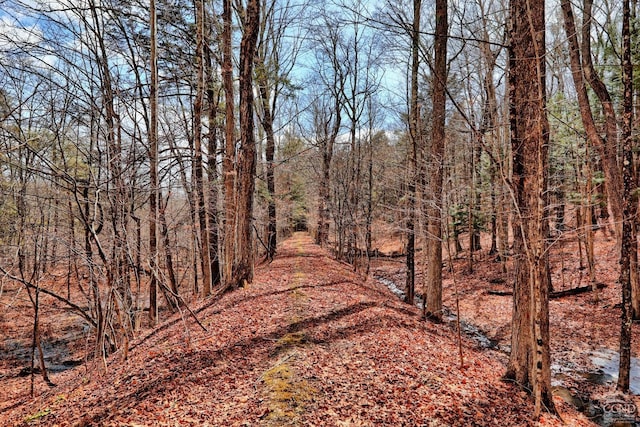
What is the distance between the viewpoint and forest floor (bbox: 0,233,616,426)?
388cm

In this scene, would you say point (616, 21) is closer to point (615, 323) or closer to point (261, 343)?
point (615, 323)

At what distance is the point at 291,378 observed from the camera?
4.44 meters

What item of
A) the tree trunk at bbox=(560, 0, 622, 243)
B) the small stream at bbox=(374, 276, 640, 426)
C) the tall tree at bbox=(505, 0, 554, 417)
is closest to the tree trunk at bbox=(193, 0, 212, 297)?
the tall tree at bbox=(505, 0, 554, 417)

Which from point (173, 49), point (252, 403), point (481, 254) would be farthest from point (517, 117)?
point (481, 254)

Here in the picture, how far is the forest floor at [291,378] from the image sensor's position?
3.88 m

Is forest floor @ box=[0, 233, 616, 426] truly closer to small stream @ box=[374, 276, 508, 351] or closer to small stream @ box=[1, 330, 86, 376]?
small stream @ box=[374, 276, 508, 351]

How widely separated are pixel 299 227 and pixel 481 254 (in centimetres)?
2798

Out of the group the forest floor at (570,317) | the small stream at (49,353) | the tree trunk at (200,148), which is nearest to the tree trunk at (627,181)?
the forest floor at (570,317)

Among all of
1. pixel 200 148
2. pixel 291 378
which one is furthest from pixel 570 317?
pixel 200 148

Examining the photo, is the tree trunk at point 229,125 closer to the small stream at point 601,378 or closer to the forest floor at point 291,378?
the forest floor at point 291,378

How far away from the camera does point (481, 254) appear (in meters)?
19.8

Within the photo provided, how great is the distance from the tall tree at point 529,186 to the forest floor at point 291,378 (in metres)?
0.57

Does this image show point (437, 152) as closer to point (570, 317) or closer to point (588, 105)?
point (588, 105)

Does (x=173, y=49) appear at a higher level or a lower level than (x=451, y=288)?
higher
